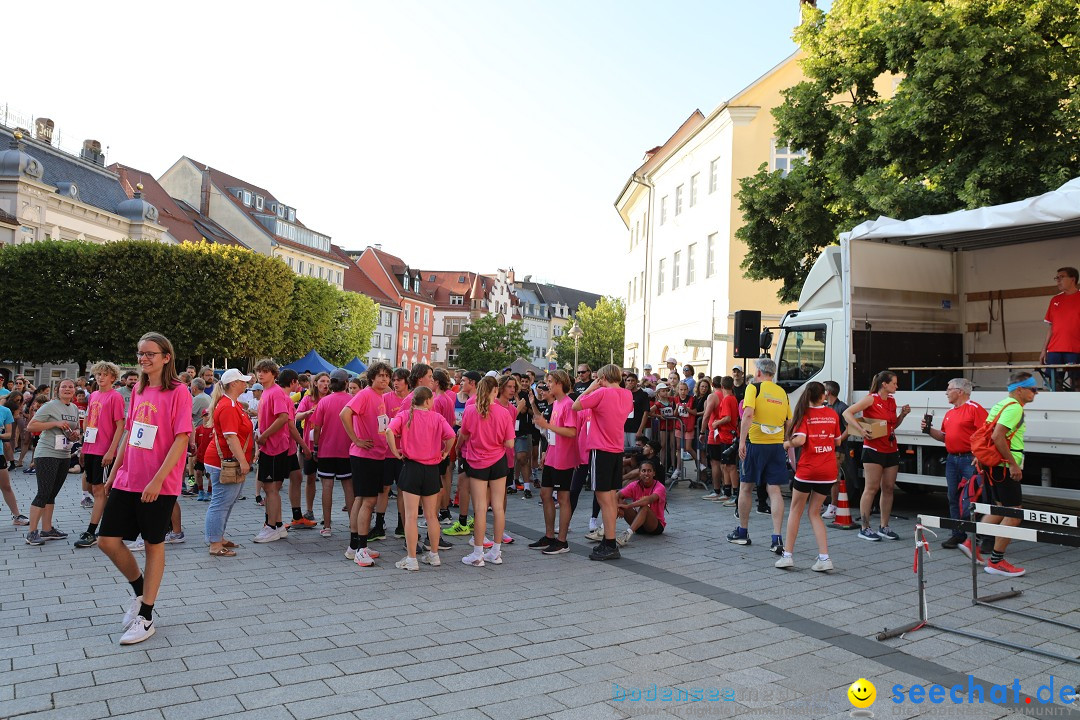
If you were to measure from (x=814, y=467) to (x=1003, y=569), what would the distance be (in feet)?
6.69

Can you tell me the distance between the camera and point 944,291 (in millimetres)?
13125

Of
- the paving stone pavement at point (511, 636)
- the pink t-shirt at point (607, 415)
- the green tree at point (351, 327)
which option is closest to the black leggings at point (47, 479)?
the paving stone pavement at point (511, 636)

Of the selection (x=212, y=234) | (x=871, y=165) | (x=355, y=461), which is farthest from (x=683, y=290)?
(x=212, y=234)

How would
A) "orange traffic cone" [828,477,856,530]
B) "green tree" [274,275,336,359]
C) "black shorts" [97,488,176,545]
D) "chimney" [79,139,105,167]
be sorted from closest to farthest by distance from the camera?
"black shorts" [97,488,176,545]
"orange traffic cone" [828,477,856,530]
"green tree" [274,275,336,359]
"chimney" [79,139,105,167]

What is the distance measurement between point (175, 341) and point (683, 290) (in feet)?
76.9

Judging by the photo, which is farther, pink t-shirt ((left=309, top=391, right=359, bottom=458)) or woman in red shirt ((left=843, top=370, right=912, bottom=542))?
woman in red shirt ((left=843, top=370, right=912, bottom=542))

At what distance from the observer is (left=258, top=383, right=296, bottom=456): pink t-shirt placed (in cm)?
891

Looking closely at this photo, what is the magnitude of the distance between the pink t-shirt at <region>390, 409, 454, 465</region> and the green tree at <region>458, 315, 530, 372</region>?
81387 millimetres

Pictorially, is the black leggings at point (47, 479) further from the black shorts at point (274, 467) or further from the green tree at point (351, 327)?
the green tree at point (351, 327)

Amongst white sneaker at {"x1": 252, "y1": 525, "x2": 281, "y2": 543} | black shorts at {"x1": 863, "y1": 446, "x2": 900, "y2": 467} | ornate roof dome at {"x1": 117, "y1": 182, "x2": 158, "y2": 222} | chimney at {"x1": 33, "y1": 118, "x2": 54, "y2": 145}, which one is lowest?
white sneaker at {"x1": 252, "y1": 525, "x2": 281, "y2": 543}

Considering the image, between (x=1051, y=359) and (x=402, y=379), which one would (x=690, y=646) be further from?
(x=1051, y=359)

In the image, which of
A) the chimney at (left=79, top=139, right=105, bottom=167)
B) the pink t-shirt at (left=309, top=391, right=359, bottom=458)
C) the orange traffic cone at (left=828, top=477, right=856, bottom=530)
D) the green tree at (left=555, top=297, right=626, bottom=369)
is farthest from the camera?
the green tree at (left=555, top=297, right=626, bottom=369)

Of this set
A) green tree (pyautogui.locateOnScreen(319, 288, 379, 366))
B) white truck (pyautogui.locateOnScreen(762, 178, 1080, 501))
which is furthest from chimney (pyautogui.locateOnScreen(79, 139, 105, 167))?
white truck (pyautogui.locateOnScreen(762, 178, 1080, 501))

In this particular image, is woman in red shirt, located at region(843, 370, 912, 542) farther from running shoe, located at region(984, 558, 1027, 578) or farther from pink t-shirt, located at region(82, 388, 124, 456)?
pink t-shirt, located at region(82, 388, 124, 456)
